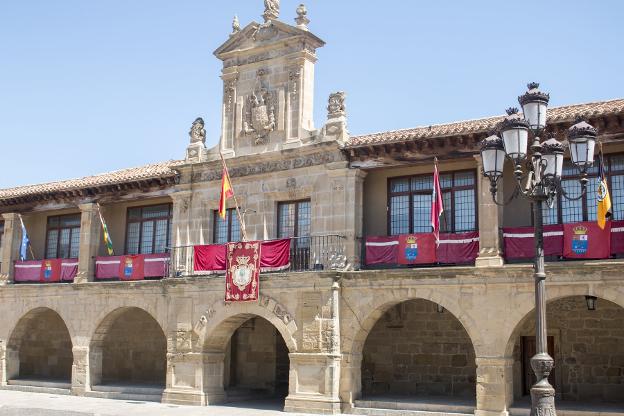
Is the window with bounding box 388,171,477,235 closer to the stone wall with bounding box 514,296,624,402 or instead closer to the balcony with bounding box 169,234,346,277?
the balcony with bounding box 169,234,346,277

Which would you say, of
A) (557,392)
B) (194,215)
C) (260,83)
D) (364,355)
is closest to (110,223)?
(194,215)

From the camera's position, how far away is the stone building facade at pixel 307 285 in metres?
18.0

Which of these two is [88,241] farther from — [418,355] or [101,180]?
[418,355]

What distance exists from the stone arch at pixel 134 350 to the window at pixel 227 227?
4.56 meters

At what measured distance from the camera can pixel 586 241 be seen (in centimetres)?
1716

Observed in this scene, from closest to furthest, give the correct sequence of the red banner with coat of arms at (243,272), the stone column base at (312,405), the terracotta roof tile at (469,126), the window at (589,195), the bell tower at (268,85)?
the terracotta roof tile at (469,126)
the window at (589,195)
the stone column base at (312,405)
the red banner with coat of arms at (243,272)
the bell tower at (268,85)

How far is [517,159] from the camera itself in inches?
428

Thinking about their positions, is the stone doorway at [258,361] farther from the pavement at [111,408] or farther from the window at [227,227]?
the window at [227,227]

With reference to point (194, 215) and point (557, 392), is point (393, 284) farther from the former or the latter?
point (194, 215)

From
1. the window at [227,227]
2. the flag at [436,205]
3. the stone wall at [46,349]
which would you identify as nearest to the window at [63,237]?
the stone wall at [46,349]

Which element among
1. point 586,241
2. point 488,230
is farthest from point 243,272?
point 586,241

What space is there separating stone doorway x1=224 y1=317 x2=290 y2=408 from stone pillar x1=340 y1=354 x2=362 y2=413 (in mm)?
4337

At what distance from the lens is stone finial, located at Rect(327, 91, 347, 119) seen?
2088cm

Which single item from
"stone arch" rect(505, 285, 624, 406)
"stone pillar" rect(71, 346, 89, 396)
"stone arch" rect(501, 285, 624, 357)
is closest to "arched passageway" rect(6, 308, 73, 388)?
"stone pillar" rect(71, 346, 89, 396)
